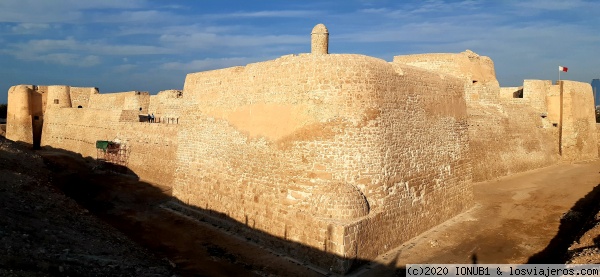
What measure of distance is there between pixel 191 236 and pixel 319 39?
7222 millimetres

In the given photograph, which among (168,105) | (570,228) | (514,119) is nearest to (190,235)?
(570,228)

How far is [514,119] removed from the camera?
21875 millimetres

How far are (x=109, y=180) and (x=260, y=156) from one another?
40.0 ft

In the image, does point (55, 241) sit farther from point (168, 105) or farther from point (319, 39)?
point (168, 105)

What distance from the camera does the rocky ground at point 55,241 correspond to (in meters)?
7.15

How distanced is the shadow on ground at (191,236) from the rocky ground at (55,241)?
91 cm

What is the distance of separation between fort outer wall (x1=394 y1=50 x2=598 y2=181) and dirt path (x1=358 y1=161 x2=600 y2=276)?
1.70 metres

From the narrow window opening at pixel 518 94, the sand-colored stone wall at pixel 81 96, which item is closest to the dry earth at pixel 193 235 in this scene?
the narrow window opening at pixel 518 94

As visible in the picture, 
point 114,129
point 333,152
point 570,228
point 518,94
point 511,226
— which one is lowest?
point 511,226

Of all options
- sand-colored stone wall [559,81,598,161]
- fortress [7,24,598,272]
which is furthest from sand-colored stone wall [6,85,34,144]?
sand-colored stone wall [559,81,598,161]

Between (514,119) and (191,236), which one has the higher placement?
(514,119)

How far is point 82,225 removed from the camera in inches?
449

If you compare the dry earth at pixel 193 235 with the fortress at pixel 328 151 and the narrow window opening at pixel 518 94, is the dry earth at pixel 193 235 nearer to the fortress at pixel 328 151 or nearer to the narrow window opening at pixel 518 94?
the fortress at pixel 328 151

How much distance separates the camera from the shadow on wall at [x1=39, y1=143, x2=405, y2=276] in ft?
34.0
